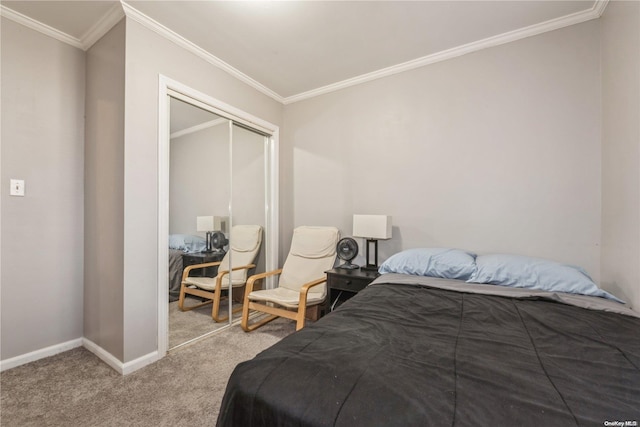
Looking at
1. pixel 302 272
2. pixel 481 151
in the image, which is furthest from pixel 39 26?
pixel 481 151

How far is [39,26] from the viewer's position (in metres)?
2.10

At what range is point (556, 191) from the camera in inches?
81.4

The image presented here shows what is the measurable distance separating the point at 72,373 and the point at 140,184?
144cm

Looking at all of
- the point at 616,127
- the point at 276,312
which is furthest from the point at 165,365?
the point at 616,127

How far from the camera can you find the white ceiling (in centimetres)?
193

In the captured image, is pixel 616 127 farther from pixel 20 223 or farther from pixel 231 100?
pixel 20 223

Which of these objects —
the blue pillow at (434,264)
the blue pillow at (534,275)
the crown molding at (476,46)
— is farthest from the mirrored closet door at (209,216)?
the blue pillow at (534,275)

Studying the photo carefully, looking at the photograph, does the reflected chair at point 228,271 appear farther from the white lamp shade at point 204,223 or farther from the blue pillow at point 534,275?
the blue pillow at point 534,275

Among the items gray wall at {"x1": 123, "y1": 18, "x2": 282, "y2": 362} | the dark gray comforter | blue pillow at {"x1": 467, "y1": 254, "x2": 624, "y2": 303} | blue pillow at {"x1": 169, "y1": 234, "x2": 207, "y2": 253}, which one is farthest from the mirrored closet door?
blue pillow at {"x1": 467, "y1": 254, "x2": 624, "y2": 303}

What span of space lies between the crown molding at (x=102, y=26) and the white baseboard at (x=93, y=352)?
2510mm

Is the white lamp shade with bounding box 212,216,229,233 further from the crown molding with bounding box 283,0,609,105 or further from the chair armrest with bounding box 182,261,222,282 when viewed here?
the crown molding with bounding box 283,0,609,105

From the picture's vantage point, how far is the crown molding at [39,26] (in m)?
1.96

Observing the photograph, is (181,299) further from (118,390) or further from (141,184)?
(141,184)

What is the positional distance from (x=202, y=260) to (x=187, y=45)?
1.93 metres
